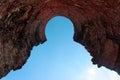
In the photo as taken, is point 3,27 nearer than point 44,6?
Yes

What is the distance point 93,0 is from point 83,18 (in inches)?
103

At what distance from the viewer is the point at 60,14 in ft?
49.7

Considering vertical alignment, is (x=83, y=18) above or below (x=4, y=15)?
below

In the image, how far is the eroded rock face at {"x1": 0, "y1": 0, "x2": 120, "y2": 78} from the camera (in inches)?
462

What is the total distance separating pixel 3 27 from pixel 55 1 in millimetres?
3007

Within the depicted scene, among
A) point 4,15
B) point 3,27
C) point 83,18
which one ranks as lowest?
point 83,18

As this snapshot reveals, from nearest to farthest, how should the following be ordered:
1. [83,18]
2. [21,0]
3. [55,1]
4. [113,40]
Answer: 1. [21,0]
2. [55,1]
3. [113,40]
4. [83,18]

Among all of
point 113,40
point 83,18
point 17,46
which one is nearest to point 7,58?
point 17,46

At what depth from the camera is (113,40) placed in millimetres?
13516

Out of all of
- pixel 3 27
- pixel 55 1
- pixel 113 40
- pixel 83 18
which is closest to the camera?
pixel 3 27

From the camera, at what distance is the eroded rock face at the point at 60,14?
11.7 m

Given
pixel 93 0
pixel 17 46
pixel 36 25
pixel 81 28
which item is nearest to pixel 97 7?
pixel 93 0

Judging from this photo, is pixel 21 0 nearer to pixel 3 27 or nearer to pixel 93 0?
pixel 3 27

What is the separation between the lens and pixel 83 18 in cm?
1442
